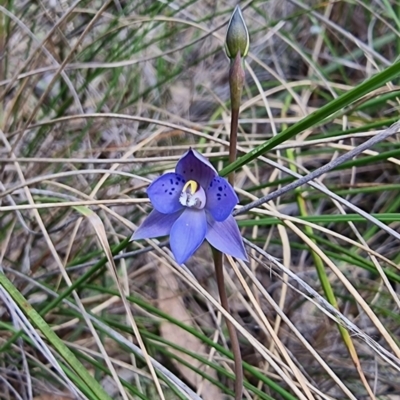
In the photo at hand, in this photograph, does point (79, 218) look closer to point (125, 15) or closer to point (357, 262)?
point (357, 262)

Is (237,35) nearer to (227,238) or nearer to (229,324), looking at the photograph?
(227,238)

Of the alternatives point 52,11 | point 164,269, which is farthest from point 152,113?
point 164,269

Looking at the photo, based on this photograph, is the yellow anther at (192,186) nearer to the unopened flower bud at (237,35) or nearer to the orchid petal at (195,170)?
the orchid petal at (195,170)

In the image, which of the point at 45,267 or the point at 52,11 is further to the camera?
the point at 52,11

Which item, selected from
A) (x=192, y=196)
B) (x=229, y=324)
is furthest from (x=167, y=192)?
(x=229, y=324)

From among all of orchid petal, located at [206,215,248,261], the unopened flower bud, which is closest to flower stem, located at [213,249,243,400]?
orchid petal, located at [206,215,248,261]

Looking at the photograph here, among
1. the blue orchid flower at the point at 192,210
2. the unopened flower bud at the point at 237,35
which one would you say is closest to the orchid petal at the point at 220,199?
the blue orchid flower at the point at 192,210

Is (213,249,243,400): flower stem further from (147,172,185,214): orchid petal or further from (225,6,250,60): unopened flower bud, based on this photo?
(225,6,250,60): unopened flower bud
